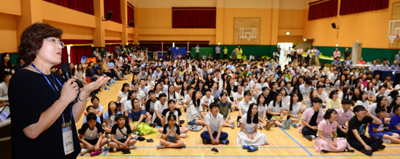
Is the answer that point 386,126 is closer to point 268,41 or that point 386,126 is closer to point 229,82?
point 229,82

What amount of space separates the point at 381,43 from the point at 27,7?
19899 mm

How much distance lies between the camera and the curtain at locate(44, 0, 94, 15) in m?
11.8

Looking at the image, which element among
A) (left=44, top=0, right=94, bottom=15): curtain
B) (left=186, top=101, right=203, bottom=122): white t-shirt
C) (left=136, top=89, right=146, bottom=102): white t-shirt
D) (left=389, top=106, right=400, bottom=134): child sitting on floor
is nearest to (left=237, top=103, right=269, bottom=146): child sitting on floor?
(left=186, top=101, right=203, bottom=122): white t-shirt

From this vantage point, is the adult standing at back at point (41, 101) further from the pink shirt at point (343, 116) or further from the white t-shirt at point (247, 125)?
the pink shirt at point (343, 116)

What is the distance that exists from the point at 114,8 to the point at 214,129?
16.9m

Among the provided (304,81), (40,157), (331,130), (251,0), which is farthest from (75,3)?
(251,0)

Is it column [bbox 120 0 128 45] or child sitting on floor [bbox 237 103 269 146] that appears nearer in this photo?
child sitting on floor [bbox 237 103 269 146]

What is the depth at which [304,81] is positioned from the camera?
10.8 metres

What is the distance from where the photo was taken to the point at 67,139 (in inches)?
63.1

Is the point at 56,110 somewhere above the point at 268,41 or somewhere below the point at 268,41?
below

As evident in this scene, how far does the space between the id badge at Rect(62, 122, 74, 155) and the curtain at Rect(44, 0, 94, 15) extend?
11213 mm

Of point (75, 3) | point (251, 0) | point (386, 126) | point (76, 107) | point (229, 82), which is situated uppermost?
point (251, 0)

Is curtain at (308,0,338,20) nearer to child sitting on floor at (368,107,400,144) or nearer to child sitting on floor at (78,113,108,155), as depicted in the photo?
child sitting on floor at (368,107,400,144)

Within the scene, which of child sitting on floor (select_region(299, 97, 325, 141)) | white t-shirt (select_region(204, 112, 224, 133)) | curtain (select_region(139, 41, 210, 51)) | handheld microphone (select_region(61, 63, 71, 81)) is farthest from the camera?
curtain (select_region(139, 41, 210, 51))
